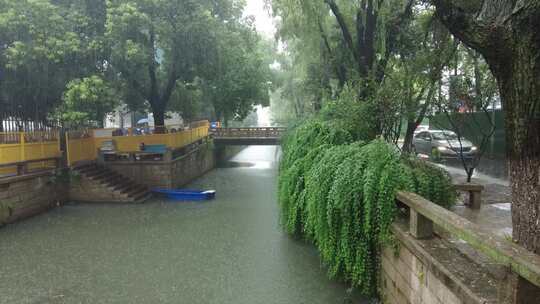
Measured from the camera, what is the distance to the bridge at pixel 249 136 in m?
26.9

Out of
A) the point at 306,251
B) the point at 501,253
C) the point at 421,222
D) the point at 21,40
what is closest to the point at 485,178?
the point at 306,251

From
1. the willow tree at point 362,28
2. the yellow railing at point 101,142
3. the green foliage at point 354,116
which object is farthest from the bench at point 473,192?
the yellow railing at point 101,142

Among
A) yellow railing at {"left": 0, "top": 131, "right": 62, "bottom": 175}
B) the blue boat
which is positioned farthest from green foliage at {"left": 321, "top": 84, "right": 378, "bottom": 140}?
yellow railing at {"left": 0, "top": 131, "right": 62, "bottom": 175}

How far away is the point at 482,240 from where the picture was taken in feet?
11.1

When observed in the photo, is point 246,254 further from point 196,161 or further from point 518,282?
point 196,161

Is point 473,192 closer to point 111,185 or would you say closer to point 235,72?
point 111,185

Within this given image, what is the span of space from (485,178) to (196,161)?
15033 mm

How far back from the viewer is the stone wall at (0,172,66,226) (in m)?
11.7

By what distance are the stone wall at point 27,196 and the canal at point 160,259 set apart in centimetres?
37

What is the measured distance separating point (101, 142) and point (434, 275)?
15.7m

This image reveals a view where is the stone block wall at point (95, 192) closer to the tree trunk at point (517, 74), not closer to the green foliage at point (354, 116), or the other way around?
the green foliage at point (354, 116)

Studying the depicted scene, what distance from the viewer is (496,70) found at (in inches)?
148

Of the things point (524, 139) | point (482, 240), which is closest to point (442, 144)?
point (524, 139)

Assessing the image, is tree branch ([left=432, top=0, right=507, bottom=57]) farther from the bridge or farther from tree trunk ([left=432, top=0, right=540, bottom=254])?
the bridge
